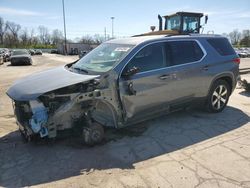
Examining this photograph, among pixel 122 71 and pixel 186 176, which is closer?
pixel 186 176

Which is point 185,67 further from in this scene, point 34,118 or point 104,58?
point 34,118

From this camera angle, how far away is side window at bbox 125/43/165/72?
4.41 metres

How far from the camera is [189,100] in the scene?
17.1 ft

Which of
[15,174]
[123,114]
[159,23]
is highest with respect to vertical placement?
[159,23]

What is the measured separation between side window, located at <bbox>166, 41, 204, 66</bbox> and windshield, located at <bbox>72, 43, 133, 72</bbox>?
0.84 m

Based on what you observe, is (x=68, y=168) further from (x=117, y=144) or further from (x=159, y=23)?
(x=159, y=23)

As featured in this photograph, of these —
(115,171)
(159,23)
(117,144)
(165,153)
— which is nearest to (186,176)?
(165,153)

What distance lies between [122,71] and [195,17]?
8.53 m

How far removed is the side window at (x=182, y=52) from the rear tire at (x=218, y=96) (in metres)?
0.87

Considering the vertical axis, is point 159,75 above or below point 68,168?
above

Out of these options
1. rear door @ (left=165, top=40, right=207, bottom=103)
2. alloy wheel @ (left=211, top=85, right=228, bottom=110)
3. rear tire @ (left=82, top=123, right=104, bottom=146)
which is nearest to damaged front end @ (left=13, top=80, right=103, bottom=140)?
rear tire @ (left=82, top=123, right=104, bottom=146)

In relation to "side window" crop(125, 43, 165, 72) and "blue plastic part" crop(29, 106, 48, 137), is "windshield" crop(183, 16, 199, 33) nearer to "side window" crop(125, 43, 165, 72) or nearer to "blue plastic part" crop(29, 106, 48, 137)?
"side window" crop(125, 43, 165, 72)

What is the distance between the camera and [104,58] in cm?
478

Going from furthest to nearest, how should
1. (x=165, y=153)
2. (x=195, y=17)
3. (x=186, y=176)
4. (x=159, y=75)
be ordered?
(x=195, y=17)
(x=159, y=75)
(x=165, y=153)
(x=186, y=176)
